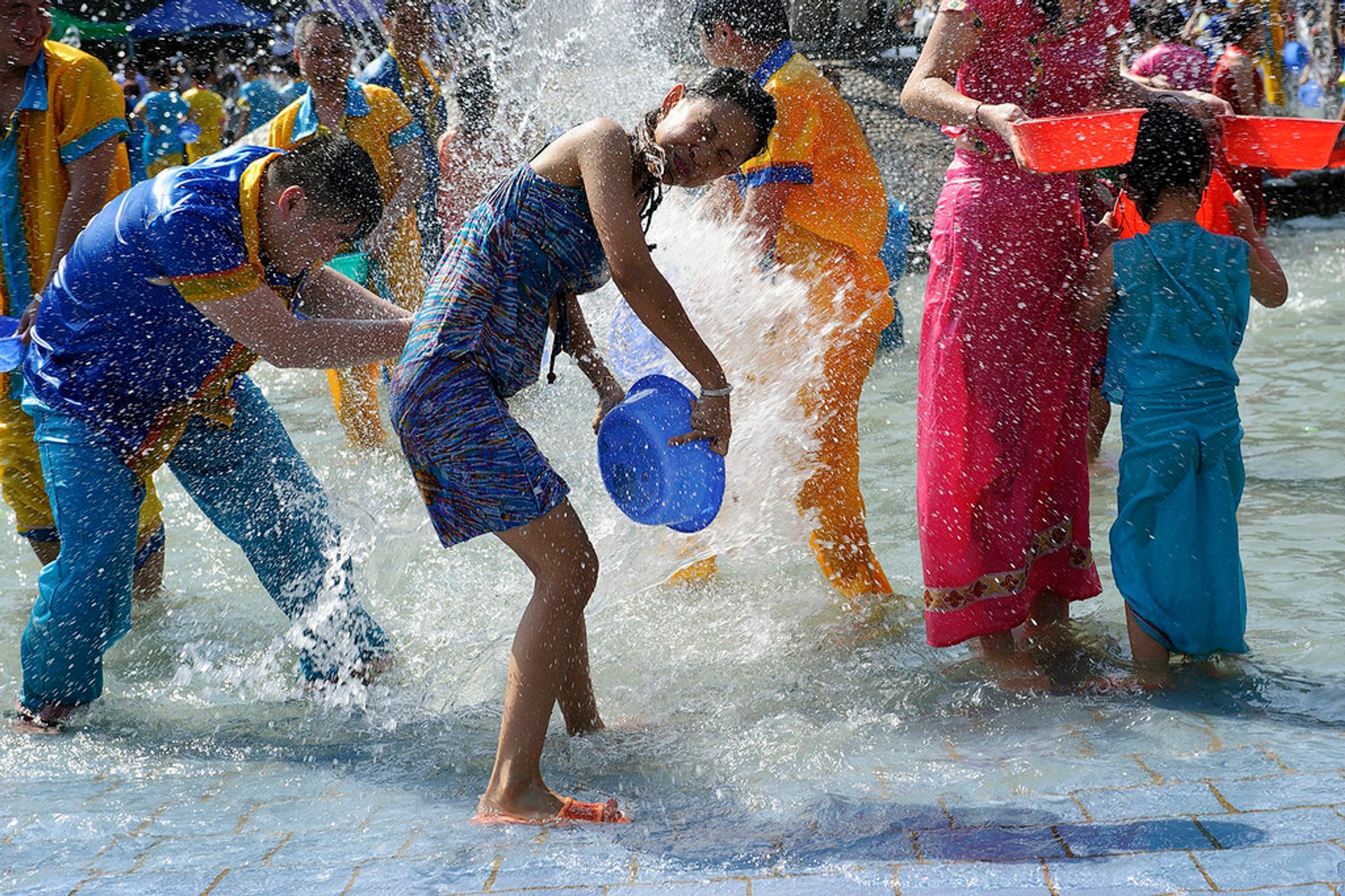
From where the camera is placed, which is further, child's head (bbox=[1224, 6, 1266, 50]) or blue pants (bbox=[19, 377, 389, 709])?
child's head (bbox=[1224, 6, 1266, 50])

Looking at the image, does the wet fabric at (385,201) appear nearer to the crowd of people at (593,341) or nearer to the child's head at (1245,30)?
the crowd of people at (593,341)

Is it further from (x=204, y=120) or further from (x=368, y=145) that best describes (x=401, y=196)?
(x=204, y=120)

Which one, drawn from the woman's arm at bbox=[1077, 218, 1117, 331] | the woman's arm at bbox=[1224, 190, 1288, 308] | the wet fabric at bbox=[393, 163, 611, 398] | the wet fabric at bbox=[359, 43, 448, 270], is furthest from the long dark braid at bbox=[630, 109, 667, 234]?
the wet fabric at bbox=[359, 43, 448, 270]

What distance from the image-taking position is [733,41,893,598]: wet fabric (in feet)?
14.5

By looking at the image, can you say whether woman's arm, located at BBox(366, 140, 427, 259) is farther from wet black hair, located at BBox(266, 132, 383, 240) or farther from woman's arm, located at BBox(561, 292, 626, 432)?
woman's arm, located at BBox(561, 292, 626, 432)

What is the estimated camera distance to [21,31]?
4.06m

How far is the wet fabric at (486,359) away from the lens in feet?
10.0

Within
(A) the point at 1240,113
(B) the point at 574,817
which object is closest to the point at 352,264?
(B) the point at 574,817

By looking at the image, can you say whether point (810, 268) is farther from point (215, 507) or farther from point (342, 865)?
point (342, 865)

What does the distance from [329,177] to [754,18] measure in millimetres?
1747

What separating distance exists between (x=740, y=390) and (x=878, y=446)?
7.32 feet

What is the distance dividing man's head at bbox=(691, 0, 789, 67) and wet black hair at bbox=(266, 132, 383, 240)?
1590mm

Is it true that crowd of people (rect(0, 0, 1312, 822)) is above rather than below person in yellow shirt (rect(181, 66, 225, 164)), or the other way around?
below

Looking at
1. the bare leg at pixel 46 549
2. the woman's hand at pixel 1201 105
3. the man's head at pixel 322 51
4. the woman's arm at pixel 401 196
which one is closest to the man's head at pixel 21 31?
the bare leg at pixel 46 549
